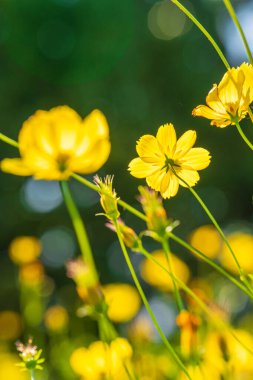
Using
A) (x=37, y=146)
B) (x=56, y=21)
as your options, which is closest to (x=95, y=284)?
(x=37, y=146)

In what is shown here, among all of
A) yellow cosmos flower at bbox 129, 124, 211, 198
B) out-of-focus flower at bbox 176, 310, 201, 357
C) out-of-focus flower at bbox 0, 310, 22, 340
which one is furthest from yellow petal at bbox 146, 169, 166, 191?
out-of-focus flower at bbox 0, 310, 22, 340

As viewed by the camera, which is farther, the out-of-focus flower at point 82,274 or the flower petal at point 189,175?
the flower petal at point 189,175

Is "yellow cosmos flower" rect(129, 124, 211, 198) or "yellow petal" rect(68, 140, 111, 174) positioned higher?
"yellow cosmos flower" rect(129, 124, 211, 198)

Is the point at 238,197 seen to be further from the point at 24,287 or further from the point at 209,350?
the point at 209,350

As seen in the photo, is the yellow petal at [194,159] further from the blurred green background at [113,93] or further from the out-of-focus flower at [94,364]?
the blurred green background at [113,93]

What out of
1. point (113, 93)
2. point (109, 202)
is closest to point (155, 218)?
point (109, 202)

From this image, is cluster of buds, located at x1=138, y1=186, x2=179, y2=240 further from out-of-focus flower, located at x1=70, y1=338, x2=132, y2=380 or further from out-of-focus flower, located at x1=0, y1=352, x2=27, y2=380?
out-of-focus flower, located at x1=0, y1=352, x2=27, y2=380

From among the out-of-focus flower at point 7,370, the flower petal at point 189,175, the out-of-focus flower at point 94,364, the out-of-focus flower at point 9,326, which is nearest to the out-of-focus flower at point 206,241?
the out-of-focus flower at point 7,370
